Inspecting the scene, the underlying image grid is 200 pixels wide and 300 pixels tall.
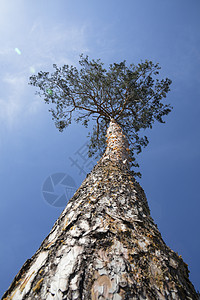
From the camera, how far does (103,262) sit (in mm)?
1121

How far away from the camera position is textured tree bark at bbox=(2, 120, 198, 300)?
98 cm

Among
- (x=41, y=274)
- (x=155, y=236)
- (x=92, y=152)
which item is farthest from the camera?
(x=92, y=152)

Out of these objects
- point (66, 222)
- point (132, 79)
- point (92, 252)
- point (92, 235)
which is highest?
point (132, 79)

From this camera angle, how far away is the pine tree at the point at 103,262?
978 mm

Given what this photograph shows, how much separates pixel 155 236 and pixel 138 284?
0.57 m

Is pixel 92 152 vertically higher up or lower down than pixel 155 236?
higher up

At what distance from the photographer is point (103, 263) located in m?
1.11

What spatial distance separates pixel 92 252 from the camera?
3.91ft

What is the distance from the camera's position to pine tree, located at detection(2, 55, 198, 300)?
0.98 m

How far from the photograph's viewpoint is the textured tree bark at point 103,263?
0.98m

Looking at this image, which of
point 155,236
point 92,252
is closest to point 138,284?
point 92,252

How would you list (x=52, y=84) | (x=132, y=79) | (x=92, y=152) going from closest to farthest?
(x=132, y=79), (x=52, y=84), (x=92, y=152)

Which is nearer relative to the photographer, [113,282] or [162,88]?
[113,282]

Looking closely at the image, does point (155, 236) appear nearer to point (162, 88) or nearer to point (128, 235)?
point (128, 235)
